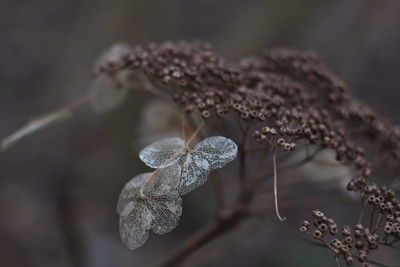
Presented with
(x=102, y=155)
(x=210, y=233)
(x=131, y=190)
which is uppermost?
(x=131, y=190)

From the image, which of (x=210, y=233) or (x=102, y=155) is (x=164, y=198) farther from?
(x=102, y=155)

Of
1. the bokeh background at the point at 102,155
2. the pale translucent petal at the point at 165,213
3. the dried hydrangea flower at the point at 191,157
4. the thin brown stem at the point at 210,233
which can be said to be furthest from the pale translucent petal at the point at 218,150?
the bokeh background at the point at 102,155

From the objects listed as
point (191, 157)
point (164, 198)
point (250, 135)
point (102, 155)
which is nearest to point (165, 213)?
point (164, 198)

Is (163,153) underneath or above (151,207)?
above

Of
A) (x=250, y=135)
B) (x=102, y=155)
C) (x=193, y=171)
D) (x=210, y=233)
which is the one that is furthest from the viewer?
(x=102, y=155)

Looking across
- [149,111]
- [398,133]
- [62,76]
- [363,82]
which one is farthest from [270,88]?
[363,82]

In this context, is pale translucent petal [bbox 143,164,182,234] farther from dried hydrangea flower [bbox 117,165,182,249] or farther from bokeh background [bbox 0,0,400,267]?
bokeh background [bbox 0,0,400,267]

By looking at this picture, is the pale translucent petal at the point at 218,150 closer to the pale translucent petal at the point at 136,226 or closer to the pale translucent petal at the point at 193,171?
the pale translucent petal at the point at 193,171
